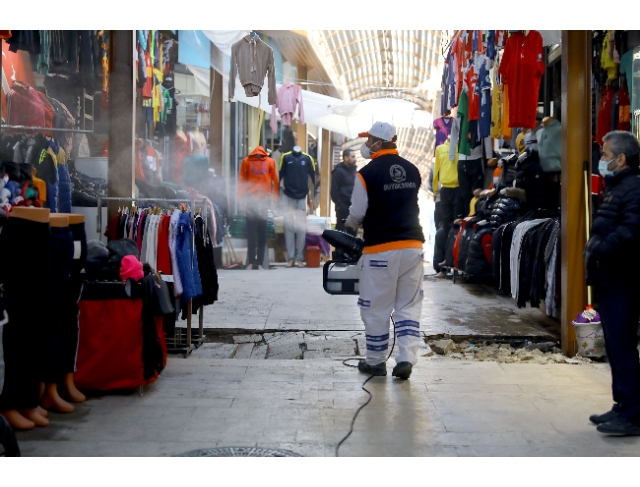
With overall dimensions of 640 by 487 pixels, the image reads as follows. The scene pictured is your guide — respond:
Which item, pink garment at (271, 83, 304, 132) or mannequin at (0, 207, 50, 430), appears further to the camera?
pink garment at (271, 83, 304, 132)

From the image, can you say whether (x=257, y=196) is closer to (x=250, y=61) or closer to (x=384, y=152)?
(x=250, y=61)

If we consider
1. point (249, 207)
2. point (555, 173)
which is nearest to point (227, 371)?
point (555, 173)

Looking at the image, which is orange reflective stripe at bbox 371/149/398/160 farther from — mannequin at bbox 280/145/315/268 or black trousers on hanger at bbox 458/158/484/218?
mannequin at bbox 280/145/315/268

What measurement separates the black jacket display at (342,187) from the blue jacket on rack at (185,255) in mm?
7465

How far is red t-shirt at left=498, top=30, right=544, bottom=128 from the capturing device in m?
8.15

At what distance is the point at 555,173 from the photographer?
8414 mm

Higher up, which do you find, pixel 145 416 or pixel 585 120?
pixel 585 120

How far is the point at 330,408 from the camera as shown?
15.4 feet

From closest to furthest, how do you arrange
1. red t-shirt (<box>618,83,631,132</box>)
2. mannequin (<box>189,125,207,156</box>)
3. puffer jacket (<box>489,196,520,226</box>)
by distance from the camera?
red t-shirt (<box>618,83,631,132</box>) < puffer jacket (<box>489,196,520,226</box>) < mannequin (<box>189,125,207,156</box>)

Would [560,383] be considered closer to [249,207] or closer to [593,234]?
[593,234]

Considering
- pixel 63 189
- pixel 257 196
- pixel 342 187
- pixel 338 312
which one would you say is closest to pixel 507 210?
pixel 338 312

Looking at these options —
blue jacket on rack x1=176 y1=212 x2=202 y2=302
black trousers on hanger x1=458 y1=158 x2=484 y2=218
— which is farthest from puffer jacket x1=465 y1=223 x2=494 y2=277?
blue jacket on rack x1=176 y1=212 x2=202 y2=302

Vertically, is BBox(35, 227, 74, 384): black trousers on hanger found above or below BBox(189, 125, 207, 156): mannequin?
below

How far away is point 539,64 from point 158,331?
5010mm
